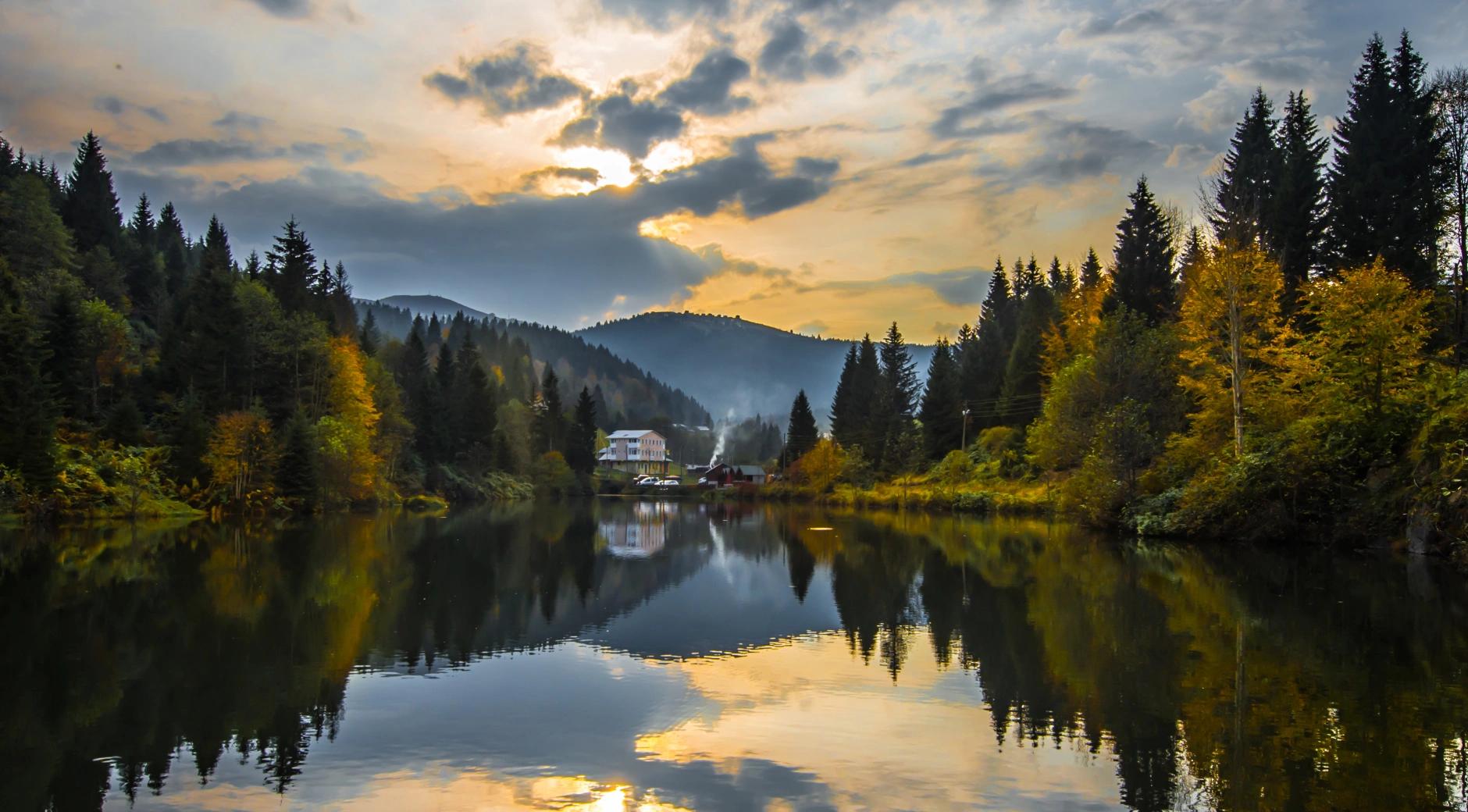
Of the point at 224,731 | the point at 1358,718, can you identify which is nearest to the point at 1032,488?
the point at 1358,718

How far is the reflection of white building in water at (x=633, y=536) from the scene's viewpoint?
100 feet

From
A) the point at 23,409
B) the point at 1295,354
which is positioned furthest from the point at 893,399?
the point at 23,409

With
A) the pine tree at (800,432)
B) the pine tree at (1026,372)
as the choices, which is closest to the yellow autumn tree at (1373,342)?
the pine tree at (1026,372)

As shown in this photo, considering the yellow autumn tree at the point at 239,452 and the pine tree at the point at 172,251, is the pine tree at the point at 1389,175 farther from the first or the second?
the pine tree at the point at 172,251

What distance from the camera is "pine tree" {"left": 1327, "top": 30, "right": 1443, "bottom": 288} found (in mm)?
33688

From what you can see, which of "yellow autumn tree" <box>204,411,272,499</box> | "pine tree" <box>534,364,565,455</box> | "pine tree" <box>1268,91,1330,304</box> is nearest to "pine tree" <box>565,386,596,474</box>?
"pine tree" <box>534,364,565,455</box>

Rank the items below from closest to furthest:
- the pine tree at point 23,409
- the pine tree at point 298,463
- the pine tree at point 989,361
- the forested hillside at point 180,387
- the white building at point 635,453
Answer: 1. the pine tree at point 23,409
2. the forested hillside at point 180,387
3. the pine tree at point 298,463
4. the pine tree at point 989,361
5. the white building at point 635,453

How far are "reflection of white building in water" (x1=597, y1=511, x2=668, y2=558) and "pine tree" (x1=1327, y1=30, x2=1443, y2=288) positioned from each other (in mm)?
28705

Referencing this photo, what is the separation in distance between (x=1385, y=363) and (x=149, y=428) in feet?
173

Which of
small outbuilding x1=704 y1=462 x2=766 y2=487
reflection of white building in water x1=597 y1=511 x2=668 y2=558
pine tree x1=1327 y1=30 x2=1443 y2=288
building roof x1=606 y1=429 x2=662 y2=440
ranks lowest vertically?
reflection of white building in water x1=597 y1=511 x2=668 y2=558

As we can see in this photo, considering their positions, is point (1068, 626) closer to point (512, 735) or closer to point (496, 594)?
point (512, 735)

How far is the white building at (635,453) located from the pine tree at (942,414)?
8694 centimetres

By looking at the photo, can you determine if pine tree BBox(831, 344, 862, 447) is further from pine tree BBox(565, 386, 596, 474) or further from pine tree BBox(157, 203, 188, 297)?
pine tree BBox(157, 203, 188, 297)

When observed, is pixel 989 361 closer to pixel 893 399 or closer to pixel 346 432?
pixel 893 399
